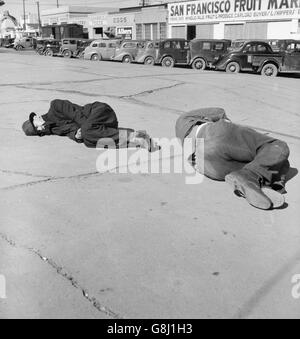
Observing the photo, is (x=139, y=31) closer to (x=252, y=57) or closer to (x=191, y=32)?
(x=191, y=32)

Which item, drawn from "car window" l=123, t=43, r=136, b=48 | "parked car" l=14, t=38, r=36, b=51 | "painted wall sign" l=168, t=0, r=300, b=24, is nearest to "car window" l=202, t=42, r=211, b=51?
"car window" l=123, t=43, r=136, b=48

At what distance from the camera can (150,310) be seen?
2539 mm

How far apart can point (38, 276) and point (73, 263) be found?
0.87 feet

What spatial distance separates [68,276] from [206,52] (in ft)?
64.0

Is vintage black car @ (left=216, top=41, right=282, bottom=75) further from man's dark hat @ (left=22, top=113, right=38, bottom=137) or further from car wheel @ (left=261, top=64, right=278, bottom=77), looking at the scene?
man's dark hat @ (left=22, top=113, right=38, bottom=137)

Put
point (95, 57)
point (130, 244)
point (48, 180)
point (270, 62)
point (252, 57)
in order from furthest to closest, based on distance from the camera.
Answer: point (95, 57), point (252, 57), point (270, 62), point (48, 180), point (130, 244)

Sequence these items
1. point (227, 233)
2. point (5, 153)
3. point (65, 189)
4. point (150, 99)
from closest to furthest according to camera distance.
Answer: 1. point (227, 233)
2. point (65, 189)
3. point (5, 153)
4. point (150, 99)

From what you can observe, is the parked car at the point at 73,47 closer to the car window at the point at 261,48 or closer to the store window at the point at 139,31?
the store window at the point at 139,31

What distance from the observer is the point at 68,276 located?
2.85 m

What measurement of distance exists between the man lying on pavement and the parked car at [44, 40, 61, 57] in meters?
30.6

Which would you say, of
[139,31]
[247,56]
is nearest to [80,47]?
[139,31]

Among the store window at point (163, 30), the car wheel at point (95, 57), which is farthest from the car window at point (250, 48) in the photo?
the store window at point (163, 30)

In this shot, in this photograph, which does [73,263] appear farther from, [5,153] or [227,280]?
[5,153]
